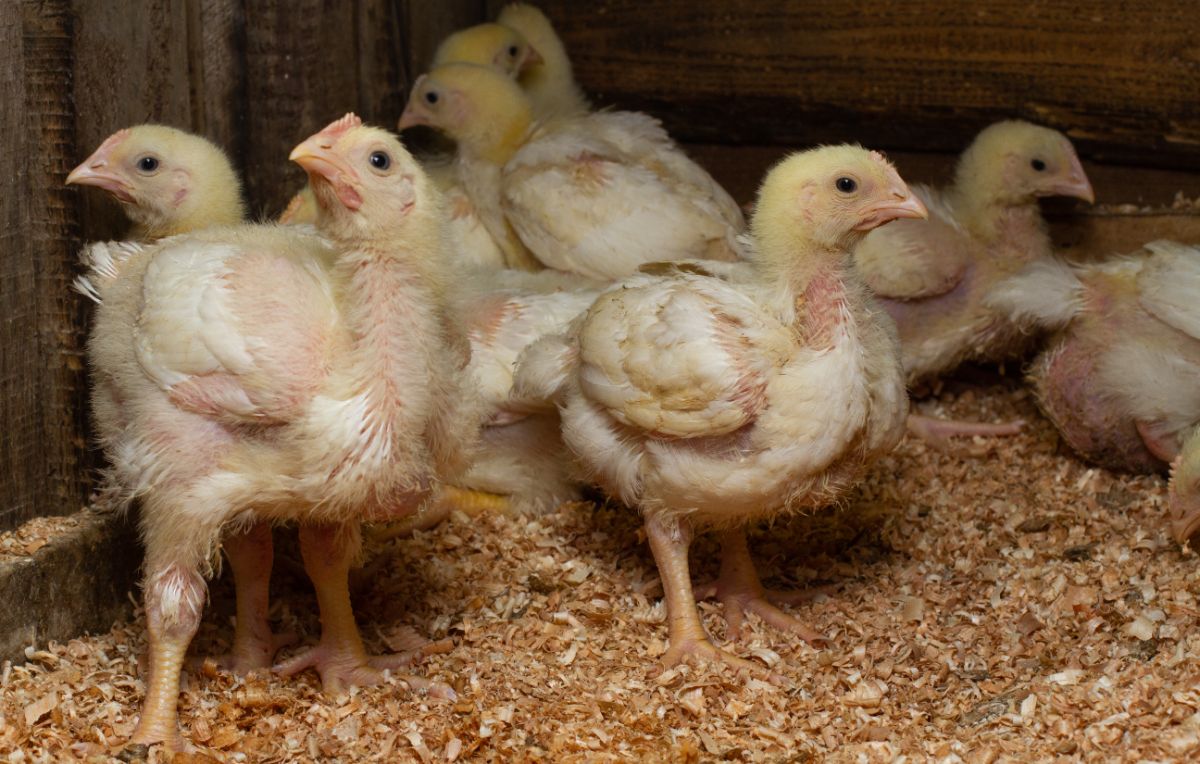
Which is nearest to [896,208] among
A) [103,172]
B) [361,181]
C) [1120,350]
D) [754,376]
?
[754,376]

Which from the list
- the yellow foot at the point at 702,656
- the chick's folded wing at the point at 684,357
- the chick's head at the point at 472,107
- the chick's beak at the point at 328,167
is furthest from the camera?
the chick's head at the point at 472,107

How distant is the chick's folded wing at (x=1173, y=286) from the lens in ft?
13.3

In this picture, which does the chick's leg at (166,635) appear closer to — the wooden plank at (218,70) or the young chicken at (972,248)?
the wooden plank at (218,70)

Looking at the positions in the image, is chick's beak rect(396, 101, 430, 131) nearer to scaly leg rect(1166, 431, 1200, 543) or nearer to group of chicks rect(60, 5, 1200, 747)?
group of chicks rect(60, 5, 1200, 747)

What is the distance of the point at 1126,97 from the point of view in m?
4.63

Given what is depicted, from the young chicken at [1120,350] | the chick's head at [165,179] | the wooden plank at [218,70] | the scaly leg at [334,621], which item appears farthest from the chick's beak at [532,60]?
the scaly leg at [334,621]

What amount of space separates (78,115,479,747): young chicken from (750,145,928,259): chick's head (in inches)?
33.6

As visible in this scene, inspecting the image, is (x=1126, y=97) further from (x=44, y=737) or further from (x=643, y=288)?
(x=44, y=737)

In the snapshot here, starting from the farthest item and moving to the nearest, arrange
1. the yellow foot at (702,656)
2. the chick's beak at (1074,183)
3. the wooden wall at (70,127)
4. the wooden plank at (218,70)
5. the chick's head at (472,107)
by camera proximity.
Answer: the chick's head at (472,107)
the chick's beak at (1074,183)
the wooden plank at (218,70)
the yellow foot at (702,656)
the wooden wall at (70,127)

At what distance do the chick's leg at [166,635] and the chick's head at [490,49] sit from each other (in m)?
2.49

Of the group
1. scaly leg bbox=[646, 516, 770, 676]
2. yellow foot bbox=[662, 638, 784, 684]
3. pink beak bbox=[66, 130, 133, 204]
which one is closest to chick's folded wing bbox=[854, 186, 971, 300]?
scaly leg bbox=[646, 516, 770, 676]

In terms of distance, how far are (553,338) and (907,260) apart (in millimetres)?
1416

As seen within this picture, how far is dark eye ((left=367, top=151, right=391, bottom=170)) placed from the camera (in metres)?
2.85

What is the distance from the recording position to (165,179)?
348 centimetres
